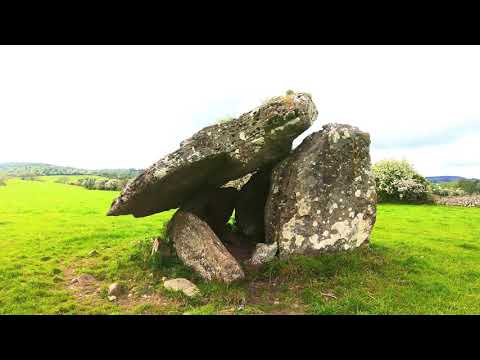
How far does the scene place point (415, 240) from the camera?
16.4 m

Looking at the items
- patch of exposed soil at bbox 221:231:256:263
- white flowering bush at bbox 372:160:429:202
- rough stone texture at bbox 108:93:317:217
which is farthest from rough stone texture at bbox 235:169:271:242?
white flowering bush at bbox 372:160:429:202

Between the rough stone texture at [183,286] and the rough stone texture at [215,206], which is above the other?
the rough stone texture at [215,206]

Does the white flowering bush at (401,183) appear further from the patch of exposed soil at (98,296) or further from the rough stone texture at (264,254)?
the patch of exposed soil at (98,296)

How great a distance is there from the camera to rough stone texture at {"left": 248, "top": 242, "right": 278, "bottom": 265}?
10523 mm

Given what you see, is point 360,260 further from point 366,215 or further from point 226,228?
point 226,228

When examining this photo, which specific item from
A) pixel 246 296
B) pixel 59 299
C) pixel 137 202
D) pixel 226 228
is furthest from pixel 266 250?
pixel 59 299

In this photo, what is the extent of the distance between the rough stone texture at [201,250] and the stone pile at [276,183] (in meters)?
0.02

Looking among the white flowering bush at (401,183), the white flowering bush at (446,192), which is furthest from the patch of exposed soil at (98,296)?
the white flowering bush at (446,192)

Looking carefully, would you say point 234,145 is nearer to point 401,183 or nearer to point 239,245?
point 239,245

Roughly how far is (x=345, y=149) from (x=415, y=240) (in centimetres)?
740

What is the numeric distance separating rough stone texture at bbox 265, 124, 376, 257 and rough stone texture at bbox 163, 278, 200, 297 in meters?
2.36

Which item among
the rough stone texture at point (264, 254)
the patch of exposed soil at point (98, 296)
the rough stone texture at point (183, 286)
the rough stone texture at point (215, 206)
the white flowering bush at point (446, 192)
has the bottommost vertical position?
the patch of exposed soil at point (98, 296)

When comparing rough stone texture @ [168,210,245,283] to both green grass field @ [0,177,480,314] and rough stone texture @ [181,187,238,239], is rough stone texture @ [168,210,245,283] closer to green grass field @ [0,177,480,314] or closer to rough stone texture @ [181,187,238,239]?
green grass field @ [0,177,480,314]

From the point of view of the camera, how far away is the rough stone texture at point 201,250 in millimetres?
9711
